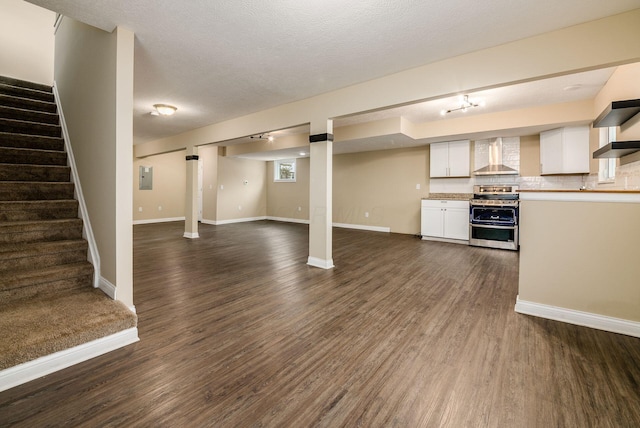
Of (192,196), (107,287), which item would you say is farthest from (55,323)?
(192,196)

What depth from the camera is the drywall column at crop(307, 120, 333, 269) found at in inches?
165

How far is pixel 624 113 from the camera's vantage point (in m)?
2.69

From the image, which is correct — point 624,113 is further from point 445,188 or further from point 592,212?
point 445,188

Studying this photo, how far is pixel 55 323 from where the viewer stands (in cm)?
196

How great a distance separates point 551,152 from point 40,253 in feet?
24.8

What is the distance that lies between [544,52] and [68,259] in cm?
492

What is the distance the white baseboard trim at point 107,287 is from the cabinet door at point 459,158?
6517 mm

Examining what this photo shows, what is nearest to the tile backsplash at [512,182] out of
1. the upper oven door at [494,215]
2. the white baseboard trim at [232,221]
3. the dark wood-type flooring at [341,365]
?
the upper oven door at [494,215]

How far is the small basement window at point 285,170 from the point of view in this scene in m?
10.0

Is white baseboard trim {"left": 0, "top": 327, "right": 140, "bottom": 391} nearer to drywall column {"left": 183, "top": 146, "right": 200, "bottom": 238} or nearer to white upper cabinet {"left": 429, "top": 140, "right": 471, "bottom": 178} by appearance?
drywall column {"left": 183, "top": 146, "right": 200, "bottom": 238}

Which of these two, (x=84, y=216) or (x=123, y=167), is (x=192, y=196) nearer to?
(x=84, y=216)

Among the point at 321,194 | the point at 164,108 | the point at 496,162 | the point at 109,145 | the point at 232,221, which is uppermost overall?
the point at 164,108

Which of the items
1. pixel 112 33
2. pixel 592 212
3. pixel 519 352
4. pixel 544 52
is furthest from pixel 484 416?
pixel 112 33

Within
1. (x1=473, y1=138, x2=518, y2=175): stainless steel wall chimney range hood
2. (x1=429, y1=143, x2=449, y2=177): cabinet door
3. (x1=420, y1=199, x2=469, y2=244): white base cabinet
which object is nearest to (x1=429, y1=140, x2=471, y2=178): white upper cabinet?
(x1=429, y1=143, x2=449, y2=177): cabinet door
